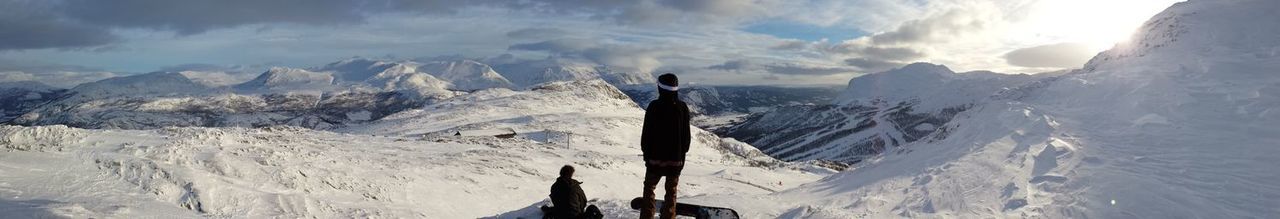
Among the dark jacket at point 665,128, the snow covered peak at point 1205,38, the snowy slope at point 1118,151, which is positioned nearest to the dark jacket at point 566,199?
the dark jacket at point 665,128

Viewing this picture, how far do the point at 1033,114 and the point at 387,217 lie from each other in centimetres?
1897

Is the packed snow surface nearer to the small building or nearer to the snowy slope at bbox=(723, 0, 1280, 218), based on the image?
the snowy slope at bbox=(723, 0, 1280, 218)

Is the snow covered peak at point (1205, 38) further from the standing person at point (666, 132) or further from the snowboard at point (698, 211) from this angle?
the standing person at point (666, 132)

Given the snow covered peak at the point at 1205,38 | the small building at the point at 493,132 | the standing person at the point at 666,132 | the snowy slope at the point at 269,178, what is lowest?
the small building at the point at 493,132

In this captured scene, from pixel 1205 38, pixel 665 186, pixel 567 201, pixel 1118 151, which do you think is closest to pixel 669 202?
pixel 665 186

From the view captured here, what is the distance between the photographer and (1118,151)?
1423cm

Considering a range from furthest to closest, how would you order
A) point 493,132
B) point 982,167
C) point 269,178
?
1. point 493,132
2. point 269,178
3. point 982,167

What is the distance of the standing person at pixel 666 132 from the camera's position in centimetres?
823

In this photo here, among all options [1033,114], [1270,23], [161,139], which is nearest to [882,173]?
[1033,114]

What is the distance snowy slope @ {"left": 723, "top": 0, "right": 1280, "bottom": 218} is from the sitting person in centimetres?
389

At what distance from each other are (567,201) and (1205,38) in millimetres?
24411

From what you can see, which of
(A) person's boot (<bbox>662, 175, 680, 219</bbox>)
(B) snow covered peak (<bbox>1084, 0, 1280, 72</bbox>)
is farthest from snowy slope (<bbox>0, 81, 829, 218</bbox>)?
(B) snow covered peak (<bbox>1084, 0, 1280, 72</bbox>)

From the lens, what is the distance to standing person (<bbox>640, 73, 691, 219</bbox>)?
8.23 meters

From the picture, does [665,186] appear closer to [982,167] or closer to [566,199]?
[566,199]
